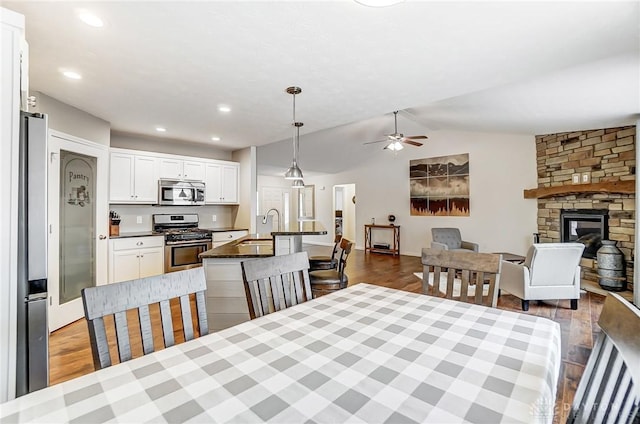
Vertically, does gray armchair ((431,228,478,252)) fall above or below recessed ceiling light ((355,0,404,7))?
below

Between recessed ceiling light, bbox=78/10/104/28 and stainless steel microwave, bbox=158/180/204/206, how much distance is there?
3.08 metres

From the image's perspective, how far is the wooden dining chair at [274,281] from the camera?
1486 mm

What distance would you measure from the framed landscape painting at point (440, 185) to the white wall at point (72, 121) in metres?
6.16

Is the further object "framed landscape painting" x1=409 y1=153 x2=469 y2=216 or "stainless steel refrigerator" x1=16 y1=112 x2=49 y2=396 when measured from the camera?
"framed landscape painting" x1=409 y1=153 x2=469 y2=216

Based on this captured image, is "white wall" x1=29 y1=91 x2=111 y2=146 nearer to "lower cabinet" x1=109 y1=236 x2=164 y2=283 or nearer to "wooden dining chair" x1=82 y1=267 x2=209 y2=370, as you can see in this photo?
"lower cabinet" x1=109 y1=236 x2=164 y2=283

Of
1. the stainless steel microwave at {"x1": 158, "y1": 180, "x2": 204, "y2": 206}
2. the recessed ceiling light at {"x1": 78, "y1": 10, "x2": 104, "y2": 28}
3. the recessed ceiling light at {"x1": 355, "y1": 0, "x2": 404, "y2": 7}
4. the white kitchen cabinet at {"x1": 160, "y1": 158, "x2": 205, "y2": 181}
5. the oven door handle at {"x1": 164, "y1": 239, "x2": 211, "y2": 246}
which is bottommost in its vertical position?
the oven door handle at {"x1": 164, "y1": 239, "x2": 211, "y2": 246}

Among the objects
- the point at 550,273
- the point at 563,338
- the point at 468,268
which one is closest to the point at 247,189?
the point at 468,268

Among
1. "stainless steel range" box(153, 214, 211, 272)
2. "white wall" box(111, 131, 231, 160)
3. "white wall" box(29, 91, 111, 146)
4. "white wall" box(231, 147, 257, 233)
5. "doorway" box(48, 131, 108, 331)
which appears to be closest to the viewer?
"white wall" box(29, 91, 111, 146)

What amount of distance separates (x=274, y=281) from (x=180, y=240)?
3448 millimetres

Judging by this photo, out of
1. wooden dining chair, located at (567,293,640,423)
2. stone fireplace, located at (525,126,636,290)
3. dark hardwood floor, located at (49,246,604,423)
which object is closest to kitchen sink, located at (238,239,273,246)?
dark hardwood floor, located at (49,246,604,423)

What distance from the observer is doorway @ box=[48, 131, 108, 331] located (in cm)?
302

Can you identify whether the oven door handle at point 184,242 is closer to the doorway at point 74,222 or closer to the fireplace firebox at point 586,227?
the doorway at point 74,222

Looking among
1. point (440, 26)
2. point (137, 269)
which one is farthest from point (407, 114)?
point (137, 269)

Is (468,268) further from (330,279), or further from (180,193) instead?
(180,193)
